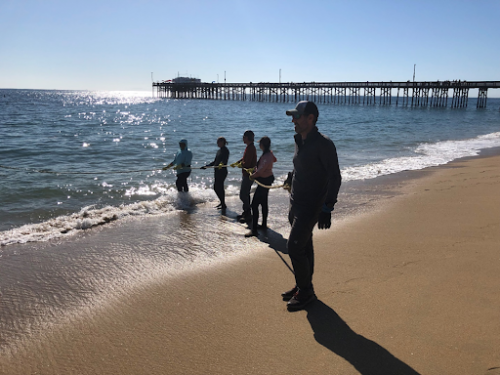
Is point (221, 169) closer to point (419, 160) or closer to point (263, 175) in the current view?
point (263, 175)

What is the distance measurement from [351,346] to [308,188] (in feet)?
4.33

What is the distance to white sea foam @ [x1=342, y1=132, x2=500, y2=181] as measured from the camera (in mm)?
11185

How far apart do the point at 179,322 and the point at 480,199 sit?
6386 millimetres

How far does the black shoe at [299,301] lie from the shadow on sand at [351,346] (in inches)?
2.6

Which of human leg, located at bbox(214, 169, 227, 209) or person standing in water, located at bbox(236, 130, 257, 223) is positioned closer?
person standing in water, located at bbox(236, 130, 257, 223)

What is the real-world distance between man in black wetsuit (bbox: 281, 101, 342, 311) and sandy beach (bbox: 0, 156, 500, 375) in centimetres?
39

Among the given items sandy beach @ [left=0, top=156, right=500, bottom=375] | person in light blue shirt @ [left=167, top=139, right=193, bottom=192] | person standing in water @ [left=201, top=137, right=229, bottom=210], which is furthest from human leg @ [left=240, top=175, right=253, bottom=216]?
Result: person in light blue shirt @ [left=167, top=139, right=193, bottom=192]

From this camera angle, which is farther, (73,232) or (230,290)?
(73,232)

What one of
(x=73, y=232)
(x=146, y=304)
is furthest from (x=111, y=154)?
(x=146, y=304)

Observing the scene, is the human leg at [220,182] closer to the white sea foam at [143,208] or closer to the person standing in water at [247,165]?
the white sea foam at [143,208]

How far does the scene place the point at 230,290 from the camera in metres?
3.77

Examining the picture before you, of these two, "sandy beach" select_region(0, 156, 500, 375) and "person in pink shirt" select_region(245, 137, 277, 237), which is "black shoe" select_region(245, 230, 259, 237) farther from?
"sandy beach" select_region(0, 156, 500, 375)

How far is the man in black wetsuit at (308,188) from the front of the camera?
10.1 feet

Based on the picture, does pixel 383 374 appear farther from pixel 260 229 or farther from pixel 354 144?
pixel 354 144
